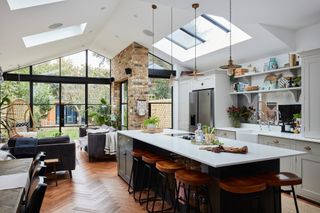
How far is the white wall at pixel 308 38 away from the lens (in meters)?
3.90

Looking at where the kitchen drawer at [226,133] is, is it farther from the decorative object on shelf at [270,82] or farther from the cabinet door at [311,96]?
the cabinet door at [311,96]

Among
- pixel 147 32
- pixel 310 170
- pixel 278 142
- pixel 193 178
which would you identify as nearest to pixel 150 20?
pixel 147 32

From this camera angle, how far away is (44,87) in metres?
8.23

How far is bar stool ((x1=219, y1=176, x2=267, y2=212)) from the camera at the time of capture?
201cm

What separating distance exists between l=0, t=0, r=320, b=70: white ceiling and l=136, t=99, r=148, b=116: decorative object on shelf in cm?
162

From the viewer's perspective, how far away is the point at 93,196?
373 centimetres

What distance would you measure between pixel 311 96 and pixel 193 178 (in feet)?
8.33

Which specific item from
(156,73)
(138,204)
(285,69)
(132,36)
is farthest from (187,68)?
(138,204)

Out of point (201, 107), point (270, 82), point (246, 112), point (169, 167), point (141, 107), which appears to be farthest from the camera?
point (141, 107)

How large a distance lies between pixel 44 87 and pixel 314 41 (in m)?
8.00

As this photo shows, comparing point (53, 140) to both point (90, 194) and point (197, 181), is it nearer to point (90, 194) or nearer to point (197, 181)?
point (90, 194)

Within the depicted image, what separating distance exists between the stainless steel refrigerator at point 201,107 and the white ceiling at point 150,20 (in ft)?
3.17

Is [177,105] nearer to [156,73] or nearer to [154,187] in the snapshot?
[156,73]

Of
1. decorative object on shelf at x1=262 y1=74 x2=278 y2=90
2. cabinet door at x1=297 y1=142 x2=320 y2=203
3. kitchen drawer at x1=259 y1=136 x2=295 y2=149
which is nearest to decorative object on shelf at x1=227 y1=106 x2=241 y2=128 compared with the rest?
decorative object on shelf at x1=262 y1=74 x2=278 y2=90
